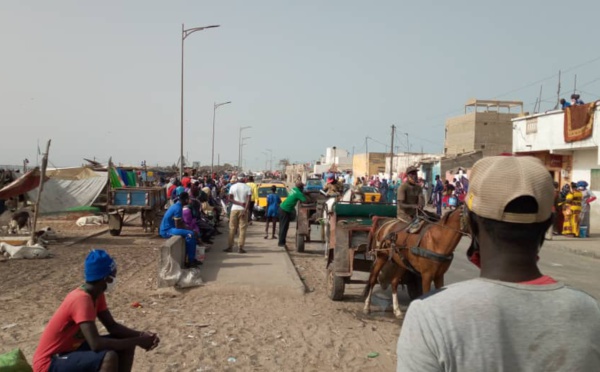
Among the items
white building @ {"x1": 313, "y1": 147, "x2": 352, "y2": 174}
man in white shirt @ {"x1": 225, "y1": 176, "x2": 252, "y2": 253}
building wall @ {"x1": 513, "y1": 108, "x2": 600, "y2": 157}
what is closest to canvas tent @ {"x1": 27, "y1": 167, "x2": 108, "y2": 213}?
man in white shirt @ {"x1": 225, "y1": 176, "x2": 252, "y2": 253}

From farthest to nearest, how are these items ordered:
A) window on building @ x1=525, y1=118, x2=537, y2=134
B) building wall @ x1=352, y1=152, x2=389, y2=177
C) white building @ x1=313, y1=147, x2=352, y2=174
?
white building @ x1=313, y1=147, x2=352, y2=174, building wall @ x1=352, y1=152, x2=389, y2=177, window on building @ x1=525, y1=118, x2=537, y2=134

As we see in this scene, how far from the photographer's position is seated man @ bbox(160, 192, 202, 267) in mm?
10195

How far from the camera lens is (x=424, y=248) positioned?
22.9ft

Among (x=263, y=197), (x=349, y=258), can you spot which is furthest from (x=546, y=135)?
(x=349, y=258)

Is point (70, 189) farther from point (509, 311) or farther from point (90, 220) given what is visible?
point (509, 311)

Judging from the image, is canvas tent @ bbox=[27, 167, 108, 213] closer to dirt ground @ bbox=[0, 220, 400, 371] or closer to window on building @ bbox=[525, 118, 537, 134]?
dirt ground @ bbox=[0, 220, 400, 371]

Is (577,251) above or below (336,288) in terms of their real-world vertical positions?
below

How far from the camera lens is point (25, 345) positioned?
5.96 m

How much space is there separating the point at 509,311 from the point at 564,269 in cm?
1226

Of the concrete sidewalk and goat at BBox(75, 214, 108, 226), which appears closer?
the concrete sidewalk

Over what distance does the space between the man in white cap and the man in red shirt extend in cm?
294

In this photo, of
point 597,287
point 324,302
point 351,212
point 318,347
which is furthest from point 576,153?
point 318,347

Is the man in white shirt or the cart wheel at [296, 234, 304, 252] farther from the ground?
the man in white shirt

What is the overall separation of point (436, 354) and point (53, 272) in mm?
10638
